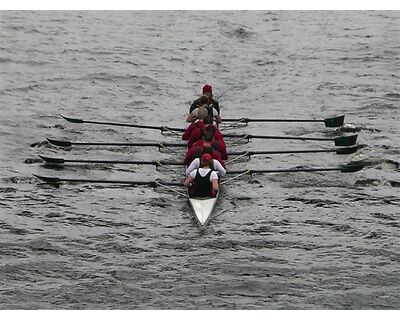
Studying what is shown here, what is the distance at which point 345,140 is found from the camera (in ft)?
77.0

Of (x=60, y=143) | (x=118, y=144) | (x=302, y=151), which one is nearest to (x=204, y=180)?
(x=302, y=151)

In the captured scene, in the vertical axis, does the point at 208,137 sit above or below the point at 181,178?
above

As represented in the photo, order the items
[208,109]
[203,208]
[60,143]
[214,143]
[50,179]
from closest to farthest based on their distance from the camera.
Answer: [203,208], [50,179], [214,143], [60,143], [208,109]

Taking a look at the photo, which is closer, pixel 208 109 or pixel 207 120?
pixel 207 120

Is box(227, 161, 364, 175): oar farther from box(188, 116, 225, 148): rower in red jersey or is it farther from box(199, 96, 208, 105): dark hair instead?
box(199, 96, 208, 105): dark hair

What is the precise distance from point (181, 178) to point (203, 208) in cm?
260

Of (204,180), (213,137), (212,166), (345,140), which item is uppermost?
(345,140)

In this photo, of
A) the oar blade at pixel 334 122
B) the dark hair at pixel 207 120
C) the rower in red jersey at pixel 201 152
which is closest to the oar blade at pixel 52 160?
the rower in red jersey at pixel 201 152

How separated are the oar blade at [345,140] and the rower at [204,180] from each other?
4932 mm

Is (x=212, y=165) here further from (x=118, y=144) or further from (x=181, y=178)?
(x=118, y=144)

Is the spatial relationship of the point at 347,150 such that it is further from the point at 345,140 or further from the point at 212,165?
the point at 212,165

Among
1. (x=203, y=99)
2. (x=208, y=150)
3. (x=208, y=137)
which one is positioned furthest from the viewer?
(x=203, y=99)

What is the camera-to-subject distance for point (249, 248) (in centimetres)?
1797

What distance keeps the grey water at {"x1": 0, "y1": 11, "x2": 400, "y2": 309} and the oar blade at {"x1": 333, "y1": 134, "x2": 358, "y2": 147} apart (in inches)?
13.8
